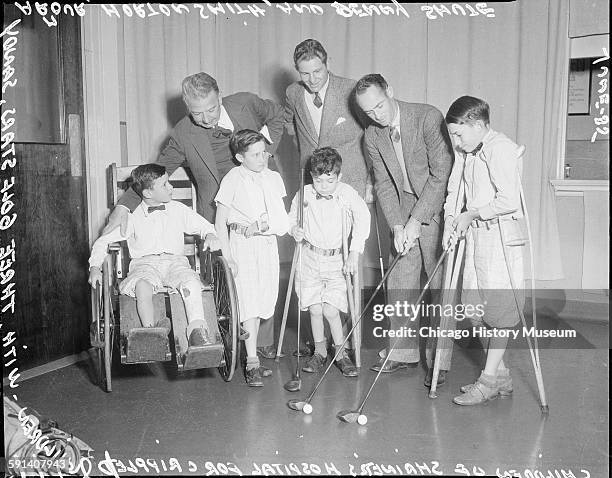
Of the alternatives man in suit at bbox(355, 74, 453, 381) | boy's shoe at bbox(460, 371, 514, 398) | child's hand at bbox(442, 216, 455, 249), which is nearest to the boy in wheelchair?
man in suit at bbox(355, 74, 453, 381)

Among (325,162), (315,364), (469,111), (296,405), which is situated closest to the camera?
(469,111)

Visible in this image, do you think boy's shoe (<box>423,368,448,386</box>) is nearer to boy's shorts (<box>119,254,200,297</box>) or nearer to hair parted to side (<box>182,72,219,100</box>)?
boy's shorts (<box>119,254,200,297</box>)

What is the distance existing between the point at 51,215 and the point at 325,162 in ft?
4.79

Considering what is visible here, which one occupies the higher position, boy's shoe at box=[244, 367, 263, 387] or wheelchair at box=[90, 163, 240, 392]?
wheelchair at box=[90, 163, 240, 392]

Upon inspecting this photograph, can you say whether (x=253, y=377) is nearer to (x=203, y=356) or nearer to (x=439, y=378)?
(x=203, y=356)

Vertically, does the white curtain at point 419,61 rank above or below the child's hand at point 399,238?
above

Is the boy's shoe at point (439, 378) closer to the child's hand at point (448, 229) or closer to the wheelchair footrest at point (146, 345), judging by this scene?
the child's hand at point (448, 229)

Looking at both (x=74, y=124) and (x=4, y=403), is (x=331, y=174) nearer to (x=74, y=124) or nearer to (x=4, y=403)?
(x=74, y=124)

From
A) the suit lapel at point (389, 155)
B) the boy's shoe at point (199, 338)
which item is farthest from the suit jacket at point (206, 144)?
the boy's shoe at point (199, 338)

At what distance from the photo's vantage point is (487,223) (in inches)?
109

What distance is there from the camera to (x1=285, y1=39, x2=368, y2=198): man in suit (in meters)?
3.13

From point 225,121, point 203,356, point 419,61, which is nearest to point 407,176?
point 225,121

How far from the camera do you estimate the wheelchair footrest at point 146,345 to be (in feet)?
8.90

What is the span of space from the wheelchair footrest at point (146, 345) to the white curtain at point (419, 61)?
1.70 m
